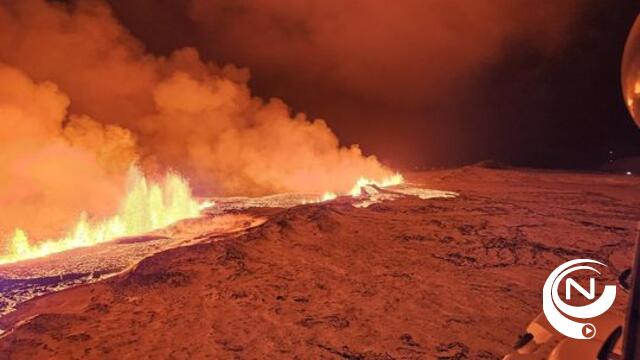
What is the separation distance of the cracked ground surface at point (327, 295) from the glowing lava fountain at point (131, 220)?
509 centimetres

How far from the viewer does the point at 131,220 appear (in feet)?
50.6

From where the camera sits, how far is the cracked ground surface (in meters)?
4.79

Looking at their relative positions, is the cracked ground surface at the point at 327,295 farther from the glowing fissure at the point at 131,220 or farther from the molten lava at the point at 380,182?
the molten lava at the point at 380,182

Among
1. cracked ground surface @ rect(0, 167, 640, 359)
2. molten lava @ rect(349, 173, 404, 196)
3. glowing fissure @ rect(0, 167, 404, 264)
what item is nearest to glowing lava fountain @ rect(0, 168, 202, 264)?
glowing fissure @ rect(0, 167, 404, 264)

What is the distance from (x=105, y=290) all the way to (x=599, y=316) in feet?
22.0

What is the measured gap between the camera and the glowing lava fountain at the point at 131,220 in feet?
39.1

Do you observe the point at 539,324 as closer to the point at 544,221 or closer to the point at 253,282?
the point at 253,282

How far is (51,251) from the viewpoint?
11375mm

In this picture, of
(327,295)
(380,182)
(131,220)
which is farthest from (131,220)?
(380,182)

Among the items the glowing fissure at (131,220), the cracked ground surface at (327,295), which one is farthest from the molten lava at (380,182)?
the cracked ground surface at (327,295)

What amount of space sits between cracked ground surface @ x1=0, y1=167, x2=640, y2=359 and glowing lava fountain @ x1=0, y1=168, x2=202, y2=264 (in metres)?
5.09

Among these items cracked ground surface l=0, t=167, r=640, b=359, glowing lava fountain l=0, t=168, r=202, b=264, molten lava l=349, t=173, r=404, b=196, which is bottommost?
cracked ground surface l=0, t=167, r=640, b=359

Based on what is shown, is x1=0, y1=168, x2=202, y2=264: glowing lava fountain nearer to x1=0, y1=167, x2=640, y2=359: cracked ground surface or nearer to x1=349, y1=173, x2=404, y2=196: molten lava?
x1=0, y1=167, x2=640, y2=359: cracked ground surface

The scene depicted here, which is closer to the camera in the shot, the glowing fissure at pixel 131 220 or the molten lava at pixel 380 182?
the glowing fissure at pixel 131 220
